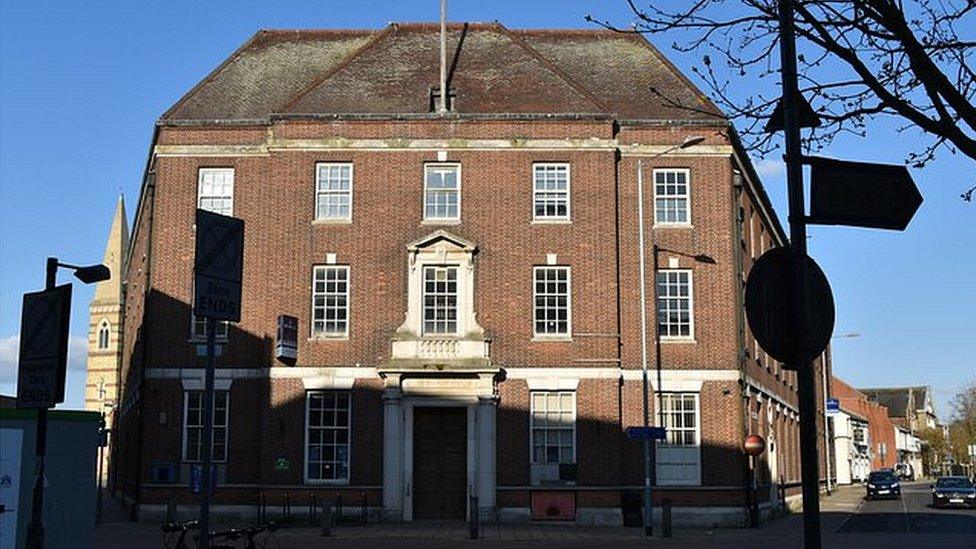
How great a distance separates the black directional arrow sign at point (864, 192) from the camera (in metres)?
6.33

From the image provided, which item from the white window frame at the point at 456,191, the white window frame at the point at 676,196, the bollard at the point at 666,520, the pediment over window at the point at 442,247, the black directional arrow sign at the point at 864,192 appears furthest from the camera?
the white window frame at the point at 676,196

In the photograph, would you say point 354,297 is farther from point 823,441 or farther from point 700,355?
point 823,441

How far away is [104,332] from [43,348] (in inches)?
3955

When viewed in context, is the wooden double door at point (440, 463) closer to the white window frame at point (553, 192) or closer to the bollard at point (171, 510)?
the white window frame at point (553, 192)

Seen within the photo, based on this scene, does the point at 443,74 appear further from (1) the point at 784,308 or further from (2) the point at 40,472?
(1) the point at 784,308

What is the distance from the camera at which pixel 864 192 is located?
6.36 meters

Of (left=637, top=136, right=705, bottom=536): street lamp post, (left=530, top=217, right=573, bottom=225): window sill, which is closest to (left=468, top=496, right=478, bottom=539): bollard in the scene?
(left=637, top=136, right=705, bottom=536): street lamp post

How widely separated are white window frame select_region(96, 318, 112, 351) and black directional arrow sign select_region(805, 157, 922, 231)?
10813 centimetres

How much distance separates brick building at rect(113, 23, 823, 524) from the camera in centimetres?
3100

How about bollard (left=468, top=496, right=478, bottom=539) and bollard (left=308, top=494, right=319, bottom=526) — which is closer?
bollard (left=468, top=496, right=478, bottom=539)

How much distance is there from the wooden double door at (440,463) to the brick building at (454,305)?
0.19ft

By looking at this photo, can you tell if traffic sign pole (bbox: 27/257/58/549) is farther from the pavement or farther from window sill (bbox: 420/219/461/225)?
window sill (bbox: 420/219/461/225)

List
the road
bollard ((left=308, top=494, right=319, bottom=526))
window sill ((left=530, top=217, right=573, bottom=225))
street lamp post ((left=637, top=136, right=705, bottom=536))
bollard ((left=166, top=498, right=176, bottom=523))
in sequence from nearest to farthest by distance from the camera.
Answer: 1. street lamp post ((left=637, top=136, right=705, bottom=536))
2. bollard ((left=166, top=498, right=176, bottom=523))
3. the road
4. bollard ((left=308, top=494, right=319, bottom=526))
5. window sill ((left=530, top=217, right=573, bottom=225))

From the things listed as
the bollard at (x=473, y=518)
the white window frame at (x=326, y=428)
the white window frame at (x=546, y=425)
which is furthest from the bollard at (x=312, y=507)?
the bollard at (x=473, y=518)
